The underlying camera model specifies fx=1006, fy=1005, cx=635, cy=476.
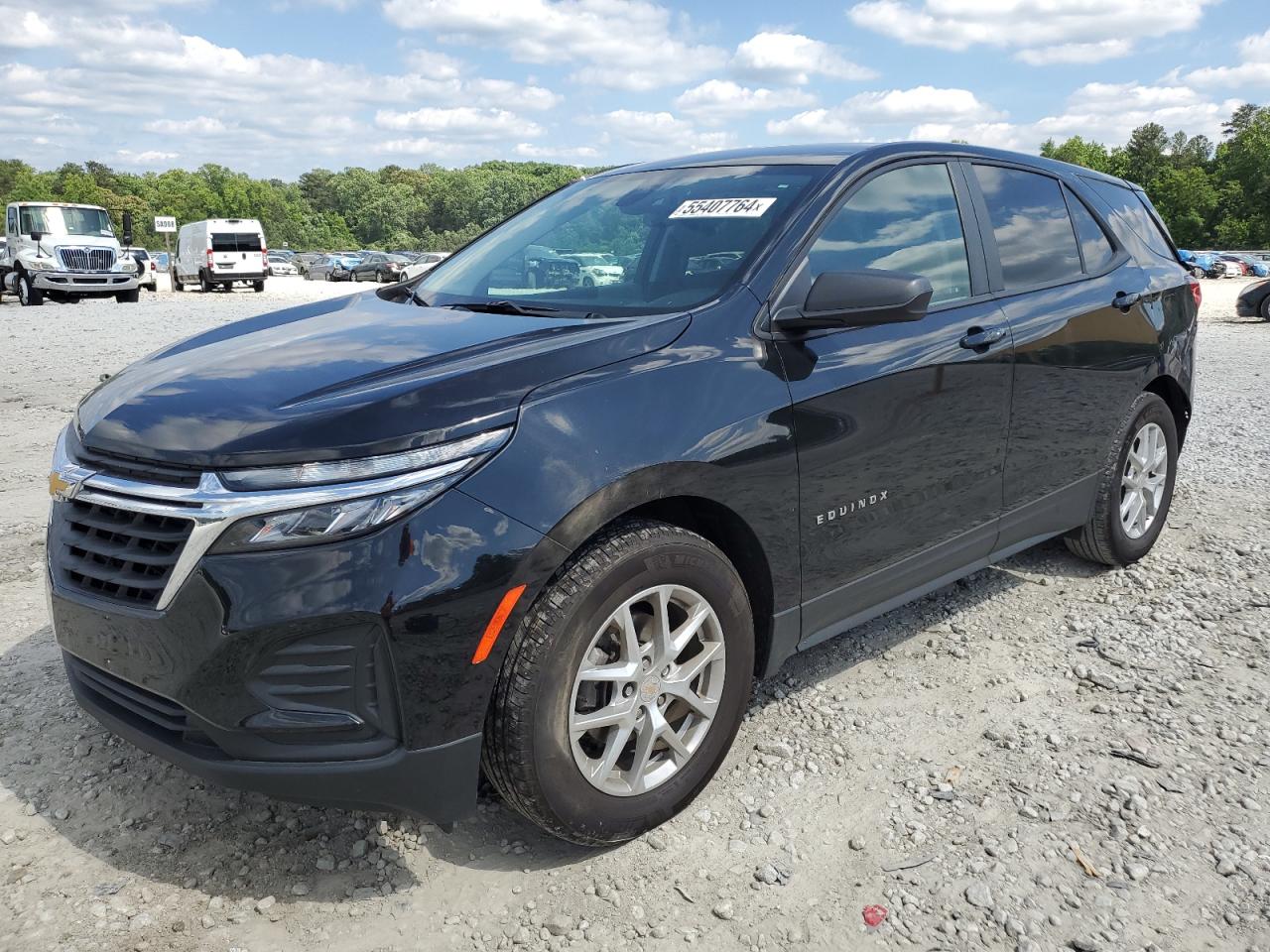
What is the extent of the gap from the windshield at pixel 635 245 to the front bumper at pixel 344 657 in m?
1.07

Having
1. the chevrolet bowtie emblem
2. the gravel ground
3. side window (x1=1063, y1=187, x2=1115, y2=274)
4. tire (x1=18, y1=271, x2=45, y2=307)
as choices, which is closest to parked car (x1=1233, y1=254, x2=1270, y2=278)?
tire (x1=18, y1=271, x2=45, y2=307)

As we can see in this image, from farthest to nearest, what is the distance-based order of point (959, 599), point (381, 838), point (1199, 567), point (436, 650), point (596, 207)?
point (1199, 567), point (959, 599), point (596, 207), point (381, 838), point (436, 650)

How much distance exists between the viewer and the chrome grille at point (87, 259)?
23.1m

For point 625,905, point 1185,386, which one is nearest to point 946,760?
point 625,905

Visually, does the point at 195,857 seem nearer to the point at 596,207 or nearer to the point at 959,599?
the point at 596,207

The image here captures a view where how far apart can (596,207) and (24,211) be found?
78.7ft

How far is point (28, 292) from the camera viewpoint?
23.3 metres

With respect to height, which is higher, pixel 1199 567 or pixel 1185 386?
pixel 1185 386

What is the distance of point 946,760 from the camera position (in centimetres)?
308

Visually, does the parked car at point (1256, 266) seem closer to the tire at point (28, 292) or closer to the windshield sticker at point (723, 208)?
the tire at point (28, 292)

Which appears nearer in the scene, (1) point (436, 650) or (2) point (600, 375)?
(1) point (436, 650)

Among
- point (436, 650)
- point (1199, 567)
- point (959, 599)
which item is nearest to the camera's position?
point (436, 650)

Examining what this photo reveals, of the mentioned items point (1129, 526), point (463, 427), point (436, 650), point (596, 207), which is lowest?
point (1129, 526)

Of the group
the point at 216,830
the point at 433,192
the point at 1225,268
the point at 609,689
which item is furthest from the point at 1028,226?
the point at 433,192
